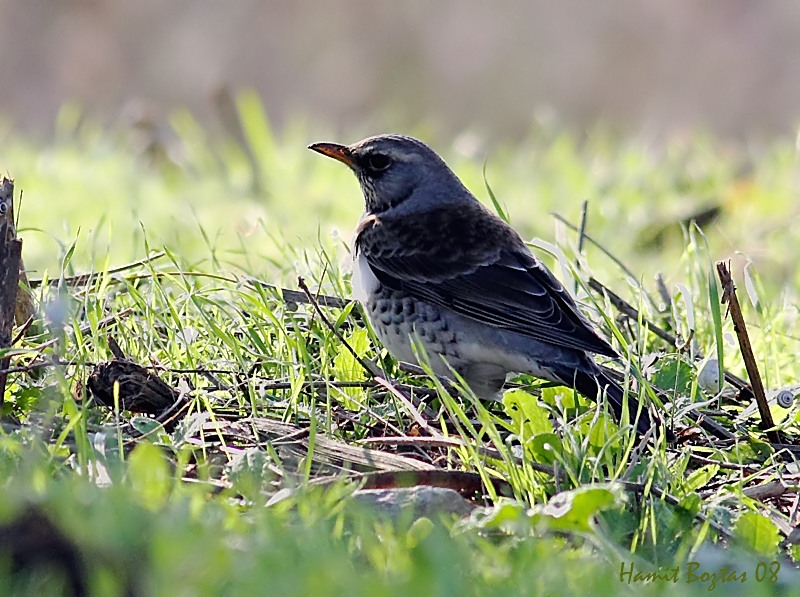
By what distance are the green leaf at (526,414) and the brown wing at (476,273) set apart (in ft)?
2.16

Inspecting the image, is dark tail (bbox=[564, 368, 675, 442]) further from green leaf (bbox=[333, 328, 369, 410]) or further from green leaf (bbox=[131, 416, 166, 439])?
green leaf (bbox=[131, 416, 166, 439])

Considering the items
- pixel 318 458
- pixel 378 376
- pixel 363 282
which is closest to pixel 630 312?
pixel 363 282

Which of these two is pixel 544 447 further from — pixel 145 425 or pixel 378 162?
pixel 378 162

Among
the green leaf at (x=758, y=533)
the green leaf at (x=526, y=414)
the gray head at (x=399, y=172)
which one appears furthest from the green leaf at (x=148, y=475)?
→ the gray head at (x=399, y=172)

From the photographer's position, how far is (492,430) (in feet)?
11.4

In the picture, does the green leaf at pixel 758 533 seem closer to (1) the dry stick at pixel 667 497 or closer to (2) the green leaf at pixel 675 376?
(1) the dry stick at pixel 667 497

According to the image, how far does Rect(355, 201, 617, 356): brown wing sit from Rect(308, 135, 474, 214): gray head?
30 centimetres

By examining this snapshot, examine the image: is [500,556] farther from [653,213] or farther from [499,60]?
[499,60]

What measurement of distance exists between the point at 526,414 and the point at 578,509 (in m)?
0.80

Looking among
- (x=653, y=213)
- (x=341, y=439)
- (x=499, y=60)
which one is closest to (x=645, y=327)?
(x=341, y=439)

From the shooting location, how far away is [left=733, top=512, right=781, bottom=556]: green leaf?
3.29 metres

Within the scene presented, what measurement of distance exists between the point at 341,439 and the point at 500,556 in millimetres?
1192

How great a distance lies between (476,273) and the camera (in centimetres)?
508

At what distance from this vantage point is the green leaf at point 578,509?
10.0ft
